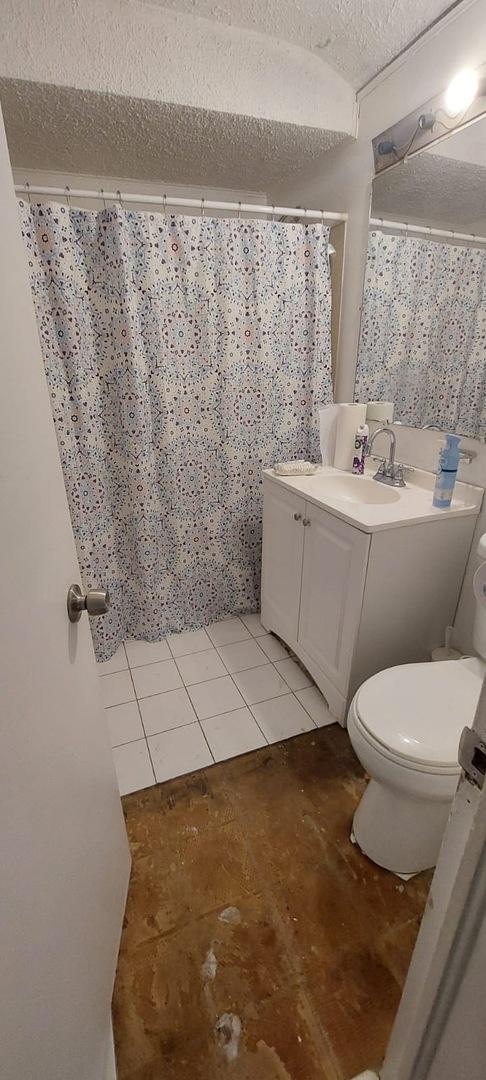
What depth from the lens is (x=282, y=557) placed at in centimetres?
180

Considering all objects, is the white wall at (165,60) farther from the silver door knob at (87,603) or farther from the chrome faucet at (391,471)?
the silver door knob at (87,603)

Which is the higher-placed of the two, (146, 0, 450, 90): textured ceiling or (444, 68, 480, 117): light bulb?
(146, 0, 450, 90): textured ceiling

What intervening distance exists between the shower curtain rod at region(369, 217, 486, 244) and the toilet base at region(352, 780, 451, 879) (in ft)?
5.30

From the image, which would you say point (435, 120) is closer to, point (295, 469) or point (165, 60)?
point (165, 60)

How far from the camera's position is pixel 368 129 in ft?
5.07

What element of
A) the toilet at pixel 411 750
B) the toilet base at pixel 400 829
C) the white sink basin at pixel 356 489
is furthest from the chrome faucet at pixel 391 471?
the toilet base at pixel 400 829

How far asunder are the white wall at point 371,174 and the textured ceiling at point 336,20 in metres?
0.06

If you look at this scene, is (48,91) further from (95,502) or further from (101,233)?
(95,502)

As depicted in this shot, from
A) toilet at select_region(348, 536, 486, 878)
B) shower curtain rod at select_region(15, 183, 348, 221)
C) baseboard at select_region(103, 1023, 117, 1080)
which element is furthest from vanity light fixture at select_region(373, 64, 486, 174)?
baseboard at select_region(103, 1023, 117, 1080)

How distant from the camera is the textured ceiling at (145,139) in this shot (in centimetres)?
132

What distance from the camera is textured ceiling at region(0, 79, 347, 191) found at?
1324mm

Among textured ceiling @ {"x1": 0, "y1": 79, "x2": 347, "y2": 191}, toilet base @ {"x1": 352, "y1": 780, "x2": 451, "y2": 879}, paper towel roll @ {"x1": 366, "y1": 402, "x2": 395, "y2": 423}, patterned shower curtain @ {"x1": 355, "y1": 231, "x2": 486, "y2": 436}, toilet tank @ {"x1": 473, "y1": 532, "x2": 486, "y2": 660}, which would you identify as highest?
textured ceiling @ {"x1": 0, "y1": 79, "x2": 347, "y2": 191}

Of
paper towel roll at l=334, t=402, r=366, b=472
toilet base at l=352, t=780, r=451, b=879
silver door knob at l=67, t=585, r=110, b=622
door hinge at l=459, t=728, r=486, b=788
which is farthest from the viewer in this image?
paper towel roll at l=334, t=402, r=366, b=472

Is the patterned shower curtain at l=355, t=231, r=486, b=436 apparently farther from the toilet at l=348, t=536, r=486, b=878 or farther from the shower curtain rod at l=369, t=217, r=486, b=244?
the toilet at l=348, t=536, r=486, b=878
